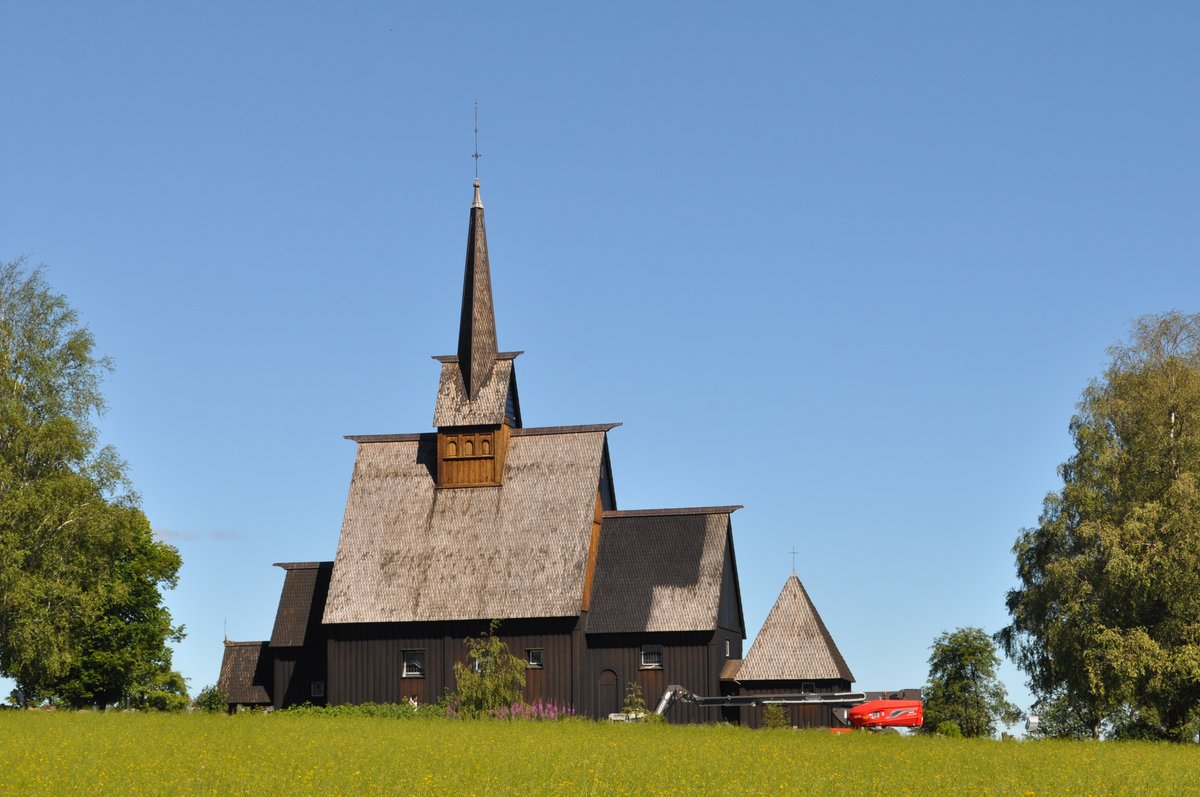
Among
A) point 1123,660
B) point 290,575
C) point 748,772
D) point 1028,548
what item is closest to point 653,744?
point 748,772

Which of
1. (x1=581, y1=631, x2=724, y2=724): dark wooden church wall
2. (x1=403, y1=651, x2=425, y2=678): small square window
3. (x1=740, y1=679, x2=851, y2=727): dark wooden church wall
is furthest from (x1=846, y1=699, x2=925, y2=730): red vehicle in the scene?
(x1=403, y1=651, x2=425, y2=678): small square window

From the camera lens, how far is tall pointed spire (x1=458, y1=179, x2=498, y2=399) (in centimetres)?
6034

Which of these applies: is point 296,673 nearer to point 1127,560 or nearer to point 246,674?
point 246,674

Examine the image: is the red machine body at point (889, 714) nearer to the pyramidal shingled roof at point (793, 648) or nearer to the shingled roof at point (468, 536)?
the pyramidal shingled roof at point (793, 648)

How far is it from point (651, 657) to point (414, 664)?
8.18 metres

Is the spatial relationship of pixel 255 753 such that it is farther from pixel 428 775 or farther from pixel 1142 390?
pixel 1142 390

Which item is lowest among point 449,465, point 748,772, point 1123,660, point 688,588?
point 748,772

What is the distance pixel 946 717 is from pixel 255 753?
37581 millimetres

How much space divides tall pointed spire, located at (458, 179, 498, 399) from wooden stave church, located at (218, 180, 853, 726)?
0.09 m

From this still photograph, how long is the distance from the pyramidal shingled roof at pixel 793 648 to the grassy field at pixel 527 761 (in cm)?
1023

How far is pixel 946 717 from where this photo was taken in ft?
210

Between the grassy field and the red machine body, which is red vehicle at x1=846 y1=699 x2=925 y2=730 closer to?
the red machine body

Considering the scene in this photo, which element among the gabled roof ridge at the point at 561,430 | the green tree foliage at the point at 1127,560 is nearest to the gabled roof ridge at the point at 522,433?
the gabled roof ridge at the point at 561,430

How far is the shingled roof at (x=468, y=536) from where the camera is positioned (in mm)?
55594
